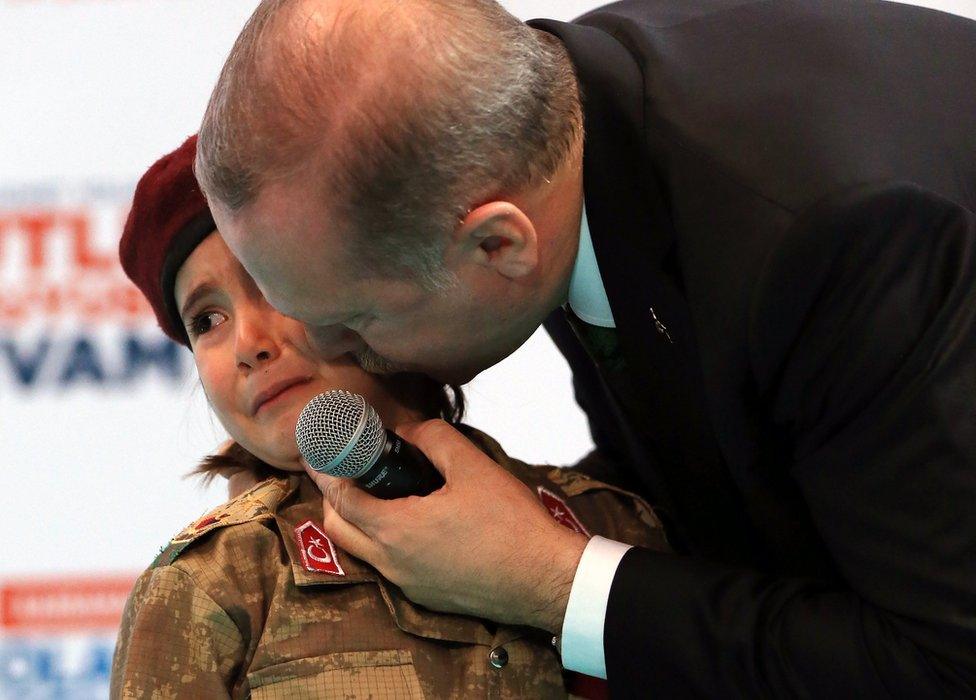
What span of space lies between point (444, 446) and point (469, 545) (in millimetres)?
115

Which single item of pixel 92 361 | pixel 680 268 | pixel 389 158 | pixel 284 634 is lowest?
pixel 92 361

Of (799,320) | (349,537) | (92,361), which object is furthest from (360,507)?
(92,361)

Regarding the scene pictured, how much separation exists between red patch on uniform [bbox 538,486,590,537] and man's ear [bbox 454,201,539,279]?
0.93 ft

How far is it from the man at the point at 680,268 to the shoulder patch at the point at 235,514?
7 centimetres

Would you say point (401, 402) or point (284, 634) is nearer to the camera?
point (284, 634)

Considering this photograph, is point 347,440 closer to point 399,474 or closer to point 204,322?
point 399,474

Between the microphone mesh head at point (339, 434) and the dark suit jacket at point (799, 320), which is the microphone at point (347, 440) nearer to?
the microphone mesh head at point (339, 434)

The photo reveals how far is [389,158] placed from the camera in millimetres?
1138

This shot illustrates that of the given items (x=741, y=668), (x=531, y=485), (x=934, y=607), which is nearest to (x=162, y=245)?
(x=531, y=485)

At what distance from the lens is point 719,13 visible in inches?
53.0

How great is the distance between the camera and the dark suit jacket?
3.51 ft

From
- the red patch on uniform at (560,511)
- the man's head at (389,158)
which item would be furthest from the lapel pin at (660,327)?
the red patch on uniform at (560,511)

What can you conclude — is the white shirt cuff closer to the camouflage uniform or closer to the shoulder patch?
the camouflage uniform

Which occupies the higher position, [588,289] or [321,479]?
[588,289]
